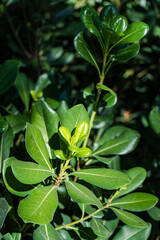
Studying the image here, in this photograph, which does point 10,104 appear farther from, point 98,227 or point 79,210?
point 98,227

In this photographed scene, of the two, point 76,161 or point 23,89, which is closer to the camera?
point 76,161

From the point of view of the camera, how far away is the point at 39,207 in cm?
70

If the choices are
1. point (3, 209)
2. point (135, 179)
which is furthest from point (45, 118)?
point (135, 179)

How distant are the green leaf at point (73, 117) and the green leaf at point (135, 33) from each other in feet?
0.86

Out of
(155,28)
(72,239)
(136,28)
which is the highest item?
(136,28)

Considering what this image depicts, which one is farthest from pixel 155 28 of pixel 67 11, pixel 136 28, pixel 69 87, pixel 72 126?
pixel 72 126

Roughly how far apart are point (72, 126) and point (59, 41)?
1447mm

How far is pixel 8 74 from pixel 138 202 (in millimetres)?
740

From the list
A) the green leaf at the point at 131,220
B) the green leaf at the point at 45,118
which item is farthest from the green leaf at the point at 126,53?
the green leaf at the point at 131,220

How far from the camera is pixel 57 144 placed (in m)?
0.87

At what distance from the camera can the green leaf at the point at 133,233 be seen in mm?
953

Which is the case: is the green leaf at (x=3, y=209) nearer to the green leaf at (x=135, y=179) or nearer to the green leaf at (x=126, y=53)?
the green leaf at (x=135, y=179)

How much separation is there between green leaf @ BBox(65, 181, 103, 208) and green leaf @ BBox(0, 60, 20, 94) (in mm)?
526

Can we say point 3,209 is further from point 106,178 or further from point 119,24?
point 119,24
